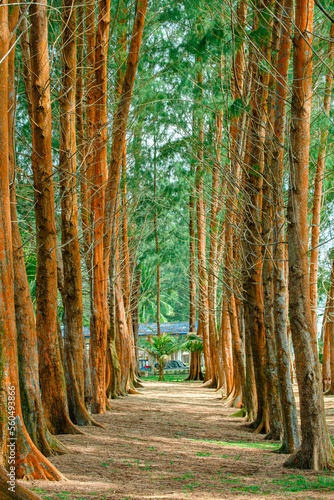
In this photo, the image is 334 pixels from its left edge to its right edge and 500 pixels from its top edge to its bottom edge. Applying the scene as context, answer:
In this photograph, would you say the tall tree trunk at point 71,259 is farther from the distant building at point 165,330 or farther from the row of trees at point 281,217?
the distant building at point 165,330

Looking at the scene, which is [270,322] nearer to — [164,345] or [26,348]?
[26,348]

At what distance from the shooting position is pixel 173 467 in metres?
5.73

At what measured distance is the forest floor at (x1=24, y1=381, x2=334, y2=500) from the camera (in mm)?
4191

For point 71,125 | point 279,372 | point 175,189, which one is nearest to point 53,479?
point 279,372

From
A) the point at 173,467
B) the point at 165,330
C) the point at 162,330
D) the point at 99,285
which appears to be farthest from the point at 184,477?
the point at 165,330

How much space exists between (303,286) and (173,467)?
2.53 m

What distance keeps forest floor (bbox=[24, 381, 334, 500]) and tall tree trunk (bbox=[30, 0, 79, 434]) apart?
75 centimetres

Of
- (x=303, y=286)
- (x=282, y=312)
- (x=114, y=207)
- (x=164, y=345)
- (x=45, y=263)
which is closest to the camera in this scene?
(x=303, y=286)

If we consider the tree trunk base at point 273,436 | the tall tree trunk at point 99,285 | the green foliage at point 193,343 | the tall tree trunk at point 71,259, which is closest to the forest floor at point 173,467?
the tree trunk base at point 273,436

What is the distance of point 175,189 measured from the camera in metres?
20.3

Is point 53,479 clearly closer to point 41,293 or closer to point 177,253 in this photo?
point 41,293

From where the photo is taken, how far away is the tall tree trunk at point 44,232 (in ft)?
20.7

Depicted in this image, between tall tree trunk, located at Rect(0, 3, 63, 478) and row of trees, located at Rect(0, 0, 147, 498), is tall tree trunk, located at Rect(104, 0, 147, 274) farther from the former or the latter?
tall tree trunk, located at Rect(0, 3, 63, 478)

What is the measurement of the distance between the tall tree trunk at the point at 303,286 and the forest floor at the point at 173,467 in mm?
330
